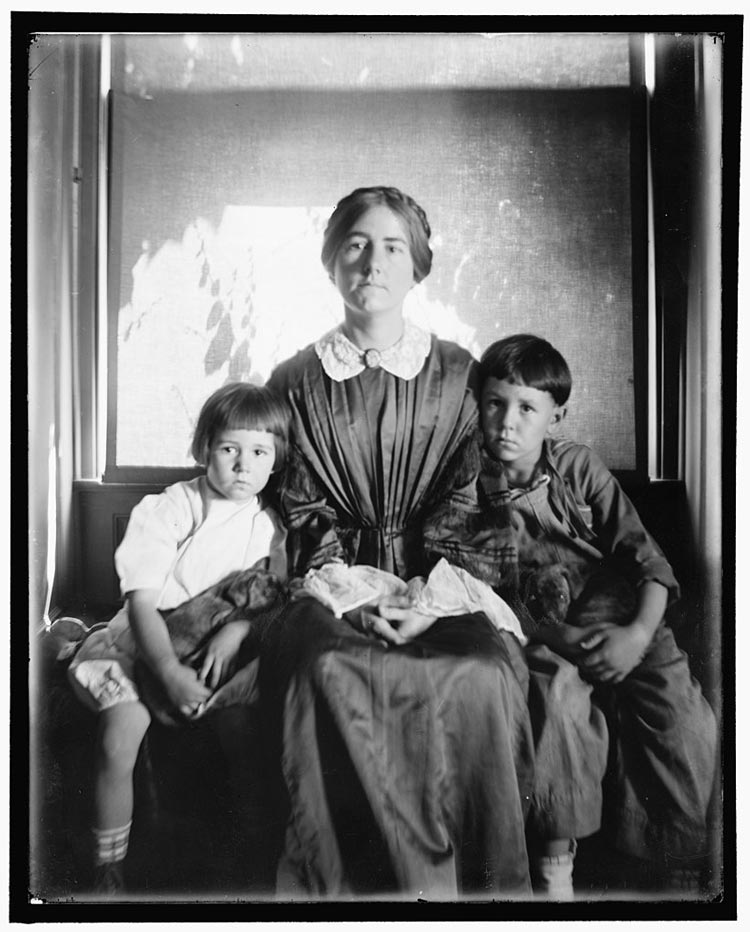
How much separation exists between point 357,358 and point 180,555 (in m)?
0.63

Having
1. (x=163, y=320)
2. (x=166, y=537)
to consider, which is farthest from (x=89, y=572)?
(x=163, y=320)

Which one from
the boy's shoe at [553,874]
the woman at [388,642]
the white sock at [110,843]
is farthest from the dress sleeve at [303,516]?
the boy's shoe at [553,874]

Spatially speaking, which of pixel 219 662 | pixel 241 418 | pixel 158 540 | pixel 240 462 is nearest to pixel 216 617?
pixel 219 662

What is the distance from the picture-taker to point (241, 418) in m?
2.21

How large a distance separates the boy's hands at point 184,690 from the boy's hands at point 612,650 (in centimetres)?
89

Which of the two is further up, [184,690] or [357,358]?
[357,358]

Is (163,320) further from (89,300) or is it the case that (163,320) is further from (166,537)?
(166,537)

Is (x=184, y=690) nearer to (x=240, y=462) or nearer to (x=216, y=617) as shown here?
(x=216, y=617)

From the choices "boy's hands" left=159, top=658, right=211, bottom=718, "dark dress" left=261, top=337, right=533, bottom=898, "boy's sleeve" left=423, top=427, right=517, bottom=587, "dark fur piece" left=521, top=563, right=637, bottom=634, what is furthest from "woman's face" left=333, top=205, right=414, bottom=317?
"boy's hands" left=159, top=658, right=211, bottom=718

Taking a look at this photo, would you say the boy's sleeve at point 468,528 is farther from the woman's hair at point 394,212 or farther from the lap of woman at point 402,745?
the woman's hair at point 394,212

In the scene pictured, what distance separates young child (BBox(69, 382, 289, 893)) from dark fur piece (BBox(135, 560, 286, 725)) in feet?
0.06

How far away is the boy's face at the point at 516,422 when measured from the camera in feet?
7.31

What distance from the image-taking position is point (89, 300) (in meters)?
2.27

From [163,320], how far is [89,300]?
192mm
